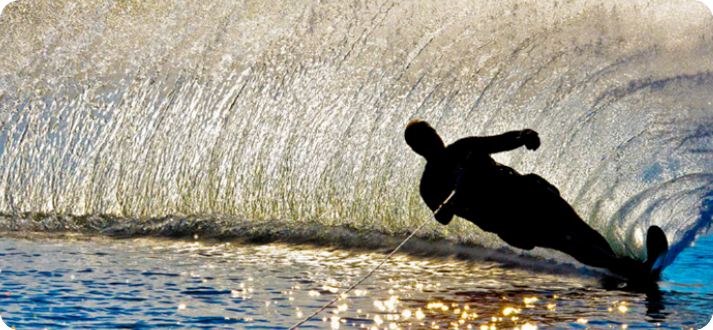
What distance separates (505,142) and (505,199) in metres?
0.56

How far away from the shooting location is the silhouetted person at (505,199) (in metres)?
6.99

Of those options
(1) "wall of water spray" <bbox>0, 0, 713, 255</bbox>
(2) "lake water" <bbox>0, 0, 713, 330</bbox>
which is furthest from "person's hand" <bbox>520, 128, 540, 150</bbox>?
(1) "wall of water spray" <bbox>0, 0, 713, 255</bbox>

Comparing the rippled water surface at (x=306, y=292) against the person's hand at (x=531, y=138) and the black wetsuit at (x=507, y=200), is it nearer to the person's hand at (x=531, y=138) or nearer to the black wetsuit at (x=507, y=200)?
the black wetsuit at (x=507, y=200)

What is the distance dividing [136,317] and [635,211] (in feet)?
20.1

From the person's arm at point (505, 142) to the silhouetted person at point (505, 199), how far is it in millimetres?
10

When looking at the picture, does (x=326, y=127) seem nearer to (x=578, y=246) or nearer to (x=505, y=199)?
(x=505, y=199)

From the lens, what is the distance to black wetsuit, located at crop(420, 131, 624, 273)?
→ 22.9 feet

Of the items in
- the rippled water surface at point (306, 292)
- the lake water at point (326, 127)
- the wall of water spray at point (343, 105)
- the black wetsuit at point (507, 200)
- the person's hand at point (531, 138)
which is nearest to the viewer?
the rippled water surface at point (306, 292)

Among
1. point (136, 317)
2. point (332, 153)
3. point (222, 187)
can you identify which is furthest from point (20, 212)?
point (136, 317)

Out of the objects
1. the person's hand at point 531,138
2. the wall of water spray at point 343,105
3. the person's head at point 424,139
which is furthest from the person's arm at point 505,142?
the wall of water spray at point 343,105

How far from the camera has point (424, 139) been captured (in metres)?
7.04

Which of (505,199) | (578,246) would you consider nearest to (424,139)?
(505,199)

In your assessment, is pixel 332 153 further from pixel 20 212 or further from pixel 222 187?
pixel 20 212

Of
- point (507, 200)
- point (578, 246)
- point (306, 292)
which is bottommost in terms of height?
point (306, 292)
